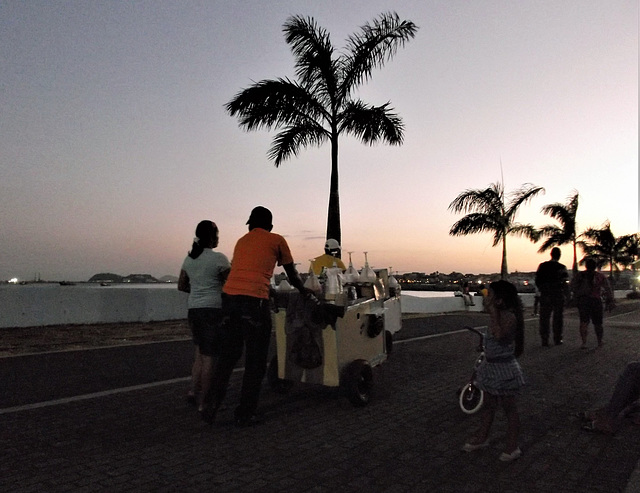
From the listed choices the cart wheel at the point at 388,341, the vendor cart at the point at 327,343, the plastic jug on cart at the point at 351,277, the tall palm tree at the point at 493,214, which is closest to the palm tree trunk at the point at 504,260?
the tall palm tree at the point at 493,214

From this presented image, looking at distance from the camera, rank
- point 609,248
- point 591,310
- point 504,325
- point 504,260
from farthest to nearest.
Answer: point 609,248
point 504,260
point 591,310
point 504,325

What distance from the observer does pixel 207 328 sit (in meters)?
5.37

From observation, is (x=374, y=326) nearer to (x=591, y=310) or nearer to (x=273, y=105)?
(x=591, y=310)

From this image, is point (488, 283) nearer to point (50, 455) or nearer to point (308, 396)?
point (308, 396)

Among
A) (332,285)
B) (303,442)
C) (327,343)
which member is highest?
(332,285)

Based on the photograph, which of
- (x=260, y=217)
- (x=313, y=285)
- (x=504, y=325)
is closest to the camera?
(x=504, y=325)

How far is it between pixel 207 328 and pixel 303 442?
4.77ft

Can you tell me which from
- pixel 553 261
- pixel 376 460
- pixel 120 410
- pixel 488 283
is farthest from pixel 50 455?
pixel 553 261

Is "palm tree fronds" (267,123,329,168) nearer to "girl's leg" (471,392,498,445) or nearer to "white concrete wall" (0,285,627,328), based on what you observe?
"white concrete wall" (0,285,627,328)

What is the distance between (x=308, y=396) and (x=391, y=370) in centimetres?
208

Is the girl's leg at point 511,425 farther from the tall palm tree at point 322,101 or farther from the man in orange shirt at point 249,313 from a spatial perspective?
the tall palm tree at point 322,101

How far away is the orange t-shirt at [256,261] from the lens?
504cm

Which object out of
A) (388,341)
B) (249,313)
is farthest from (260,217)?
(388,341)

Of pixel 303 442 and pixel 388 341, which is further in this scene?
pixel 388 341
